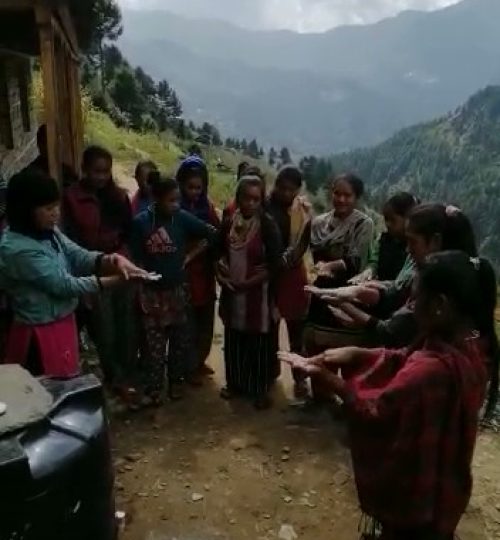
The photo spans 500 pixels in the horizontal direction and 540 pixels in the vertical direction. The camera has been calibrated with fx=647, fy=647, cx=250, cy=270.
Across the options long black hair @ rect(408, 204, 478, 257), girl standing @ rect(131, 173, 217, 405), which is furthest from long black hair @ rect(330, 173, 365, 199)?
long black hair @ rect(408, 204, 478, 257)

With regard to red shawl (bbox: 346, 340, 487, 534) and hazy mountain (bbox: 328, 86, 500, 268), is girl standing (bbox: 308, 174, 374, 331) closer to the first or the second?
red shawl (bbox: 346, 340, 487, 534)

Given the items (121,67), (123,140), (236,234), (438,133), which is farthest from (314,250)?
(438,133)

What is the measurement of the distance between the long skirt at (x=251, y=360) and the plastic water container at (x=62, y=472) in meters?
2.12

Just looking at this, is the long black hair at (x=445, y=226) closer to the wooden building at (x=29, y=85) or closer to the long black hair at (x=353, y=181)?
the long black hair at (x=353, y=181)

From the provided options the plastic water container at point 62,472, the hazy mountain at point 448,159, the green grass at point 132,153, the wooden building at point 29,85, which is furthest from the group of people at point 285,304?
the hazy mountain at point 448,159

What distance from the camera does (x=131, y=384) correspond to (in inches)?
176

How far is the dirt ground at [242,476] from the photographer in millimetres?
3266

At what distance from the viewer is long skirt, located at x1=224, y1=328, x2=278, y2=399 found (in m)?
4.35

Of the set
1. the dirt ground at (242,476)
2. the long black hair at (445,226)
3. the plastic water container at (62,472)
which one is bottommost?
the dirt ground at (242,476)

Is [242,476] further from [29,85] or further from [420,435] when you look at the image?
[29,85]

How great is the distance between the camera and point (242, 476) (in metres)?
3.67

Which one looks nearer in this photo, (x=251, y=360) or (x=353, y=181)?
(x=353, y=181)

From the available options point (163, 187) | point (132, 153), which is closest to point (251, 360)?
point (163, 187)

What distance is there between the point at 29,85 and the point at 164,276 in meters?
6.80
